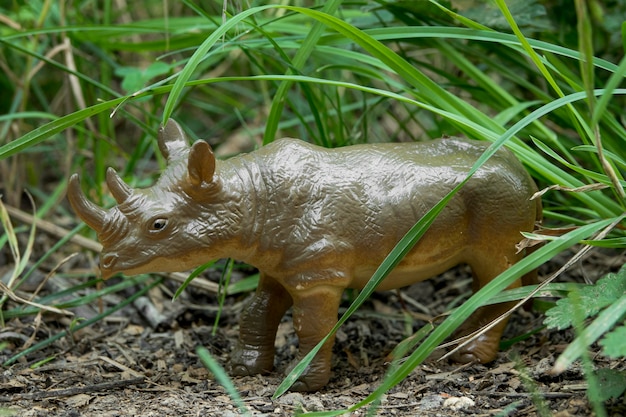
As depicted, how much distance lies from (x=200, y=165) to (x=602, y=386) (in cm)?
111

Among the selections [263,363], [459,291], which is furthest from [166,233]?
[459,291]

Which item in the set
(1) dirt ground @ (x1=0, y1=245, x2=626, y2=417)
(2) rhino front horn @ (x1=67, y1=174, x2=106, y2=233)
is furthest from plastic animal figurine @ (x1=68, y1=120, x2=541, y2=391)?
(1) dirt ground @ (x1=0, y1=245, x2=626, y2=417)

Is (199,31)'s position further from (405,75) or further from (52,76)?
(52,76)

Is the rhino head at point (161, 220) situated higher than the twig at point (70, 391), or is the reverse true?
the rhino head at point (161, 220)

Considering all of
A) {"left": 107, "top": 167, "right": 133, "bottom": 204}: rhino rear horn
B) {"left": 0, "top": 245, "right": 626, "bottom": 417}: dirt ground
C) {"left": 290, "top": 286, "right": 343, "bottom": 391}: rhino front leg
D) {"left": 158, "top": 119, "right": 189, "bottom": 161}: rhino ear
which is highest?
{"left": 158, "top": 119, "right": 189, "bottom": 161}: rhino ear

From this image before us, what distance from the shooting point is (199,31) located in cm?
328

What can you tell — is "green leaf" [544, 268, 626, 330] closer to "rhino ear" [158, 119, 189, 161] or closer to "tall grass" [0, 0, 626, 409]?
"tall grass" [0, 0, 626, 409]

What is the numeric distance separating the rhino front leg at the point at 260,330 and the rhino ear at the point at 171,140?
445mm

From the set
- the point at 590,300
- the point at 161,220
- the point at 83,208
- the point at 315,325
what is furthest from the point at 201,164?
the point at 590,300

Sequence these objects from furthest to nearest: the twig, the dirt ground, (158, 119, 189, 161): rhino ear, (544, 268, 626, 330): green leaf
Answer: (158, 119, 189, 161): rhino ear
the twig
the dirt ground
(544, 268, 626, 330): green leaf

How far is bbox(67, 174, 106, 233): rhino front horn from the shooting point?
2117mm

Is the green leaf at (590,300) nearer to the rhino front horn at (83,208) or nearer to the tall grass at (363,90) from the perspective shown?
the tall grass at (363,90)

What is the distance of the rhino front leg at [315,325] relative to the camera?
2.23 metres

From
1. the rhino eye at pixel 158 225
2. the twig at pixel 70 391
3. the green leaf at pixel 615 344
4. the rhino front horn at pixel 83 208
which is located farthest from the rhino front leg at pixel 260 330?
the green leaf at pixel 615 344
